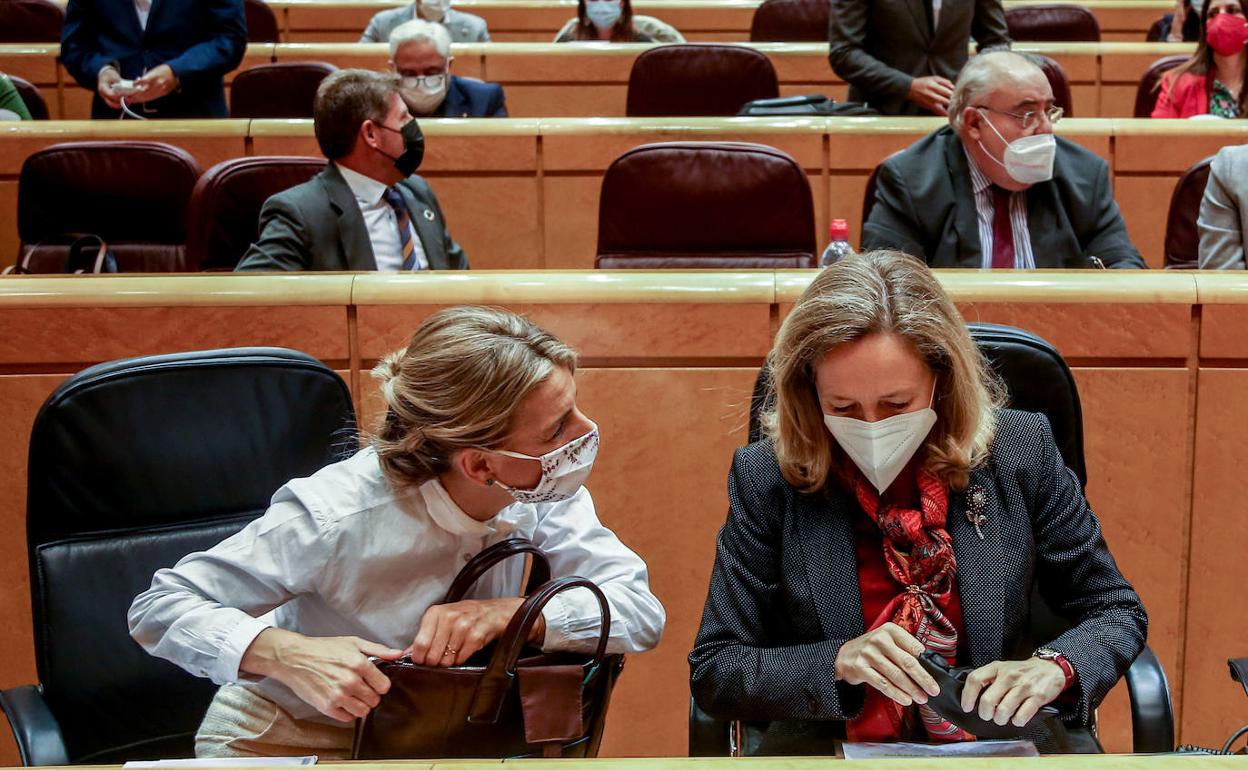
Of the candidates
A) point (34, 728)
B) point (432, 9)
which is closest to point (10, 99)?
point (432, 9)

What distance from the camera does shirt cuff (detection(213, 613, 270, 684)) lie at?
62.3 inches

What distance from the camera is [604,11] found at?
5.62 m

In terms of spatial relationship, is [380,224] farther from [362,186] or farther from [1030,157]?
[1030,157]

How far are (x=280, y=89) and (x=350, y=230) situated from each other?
1859 mm

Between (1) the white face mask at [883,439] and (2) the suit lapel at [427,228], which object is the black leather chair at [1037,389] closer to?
(1) the white face mask at [883,439]

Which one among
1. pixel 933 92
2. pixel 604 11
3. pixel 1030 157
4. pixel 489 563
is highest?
pixel 604 11

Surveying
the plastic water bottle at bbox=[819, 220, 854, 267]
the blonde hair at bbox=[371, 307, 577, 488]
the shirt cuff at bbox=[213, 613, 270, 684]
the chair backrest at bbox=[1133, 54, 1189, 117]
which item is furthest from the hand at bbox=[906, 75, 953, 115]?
the shirt cuff at bbox=[213, 613, 270, 684]

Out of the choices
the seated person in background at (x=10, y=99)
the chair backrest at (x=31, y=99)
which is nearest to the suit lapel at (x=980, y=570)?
the seated person in background at (x=10, y=99)

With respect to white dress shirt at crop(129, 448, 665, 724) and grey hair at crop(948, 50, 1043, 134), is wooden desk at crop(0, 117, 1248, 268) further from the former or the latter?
white dress shirt at crop(129, 448, 665, 724)

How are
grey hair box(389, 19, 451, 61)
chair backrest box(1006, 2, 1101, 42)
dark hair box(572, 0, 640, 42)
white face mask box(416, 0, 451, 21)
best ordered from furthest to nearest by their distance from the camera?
chair backrest box(1006, 2, 1101, 42)
white face mask box(416, 0, 451, 21)
dark hair box(572, 0, 640, 42)
grey hair box(389, 19, 451, 61)

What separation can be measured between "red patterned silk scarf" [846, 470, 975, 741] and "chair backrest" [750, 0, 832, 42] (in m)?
4.69

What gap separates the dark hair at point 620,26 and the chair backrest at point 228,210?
2.58 m

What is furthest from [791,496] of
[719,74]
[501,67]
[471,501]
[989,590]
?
[501,67]

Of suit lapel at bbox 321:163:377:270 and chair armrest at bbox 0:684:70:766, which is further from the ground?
suit lapel at bbox 321:163:377:270
